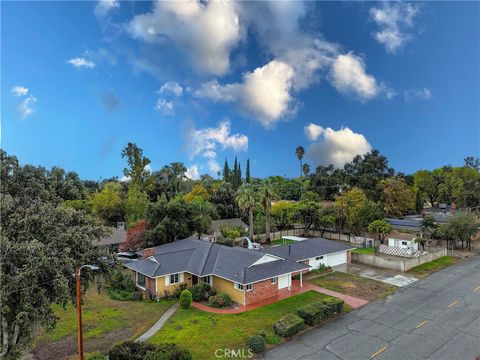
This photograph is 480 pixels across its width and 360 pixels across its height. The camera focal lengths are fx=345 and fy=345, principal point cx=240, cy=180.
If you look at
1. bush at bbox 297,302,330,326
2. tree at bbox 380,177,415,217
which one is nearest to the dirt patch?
bush at bbox 297,302,330,326

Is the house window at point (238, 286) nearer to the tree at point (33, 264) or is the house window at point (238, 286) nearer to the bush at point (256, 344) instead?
the bush at point (256, 344)

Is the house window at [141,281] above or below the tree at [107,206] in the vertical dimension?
below

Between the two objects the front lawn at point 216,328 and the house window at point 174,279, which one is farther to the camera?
the house window at point 174,279

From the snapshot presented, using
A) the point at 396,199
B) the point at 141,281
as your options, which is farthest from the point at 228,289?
the point at 396,199

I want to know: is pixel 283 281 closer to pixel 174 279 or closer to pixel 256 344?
pixel 174 279

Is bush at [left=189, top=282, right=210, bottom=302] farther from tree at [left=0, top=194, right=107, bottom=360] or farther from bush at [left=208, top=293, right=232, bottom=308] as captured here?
tree at [left=0, top=194, right=107, bottom=360]

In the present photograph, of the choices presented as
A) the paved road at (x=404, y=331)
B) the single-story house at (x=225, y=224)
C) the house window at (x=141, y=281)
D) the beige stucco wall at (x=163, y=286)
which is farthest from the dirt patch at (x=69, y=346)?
the single-story house at (x=225, y=224)

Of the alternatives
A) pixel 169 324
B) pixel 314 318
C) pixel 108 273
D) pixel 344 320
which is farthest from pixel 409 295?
pixel 108 273
